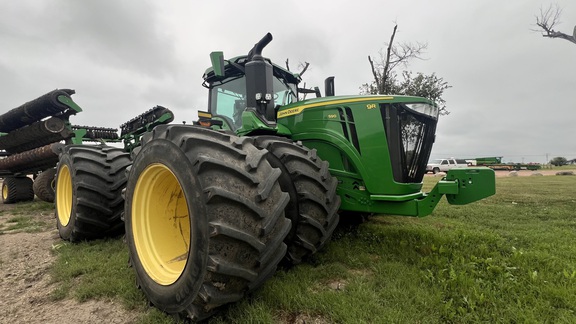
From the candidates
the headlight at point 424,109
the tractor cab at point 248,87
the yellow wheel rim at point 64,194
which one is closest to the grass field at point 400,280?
the yellow wheel rim at point 64,194

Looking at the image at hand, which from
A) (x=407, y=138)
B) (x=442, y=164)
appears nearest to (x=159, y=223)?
(x=407, y=138)

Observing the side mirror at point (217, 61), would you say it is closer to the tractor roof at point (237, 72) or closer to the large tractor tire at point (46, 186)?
the tractor roof at point (237, 72)

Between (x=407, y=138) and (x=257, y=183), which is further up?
(x=407, y=138)

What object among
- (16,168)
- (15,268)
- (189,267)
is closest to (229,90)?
(189,267)

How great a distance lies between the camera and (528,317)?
6.38ft

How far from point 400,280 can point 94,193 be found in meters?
3.66

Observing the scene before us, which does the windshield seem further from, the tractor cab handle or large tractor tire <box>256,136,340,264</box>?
large tractor tire <box>256,136,340,264</box>

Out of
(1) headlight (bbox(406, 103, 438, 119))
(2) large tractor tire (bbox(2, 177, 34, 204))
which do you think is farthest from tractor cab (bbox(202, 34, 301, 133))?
(2) large tractor tire (bbox(2, 177, 34, 204))

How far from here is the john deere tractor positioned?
1801mm

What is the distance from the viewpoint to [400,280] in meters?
2.47

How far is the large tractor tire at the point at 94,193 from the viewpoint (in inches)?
145

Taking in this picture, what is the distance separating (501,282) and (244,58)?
12.0 ft

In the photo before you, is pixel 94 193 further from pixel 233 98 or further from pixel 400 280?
pixel 400 280

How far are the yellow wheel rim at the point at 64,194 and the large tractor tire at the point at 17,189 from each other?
5.24m
